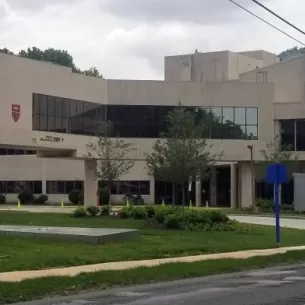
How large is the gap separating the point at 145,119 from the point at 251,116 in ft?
28.8

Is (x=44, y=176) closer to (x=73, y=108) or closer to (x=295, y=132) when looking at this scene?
(x=73, y=108)

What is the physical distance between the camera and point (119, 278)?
1511cm

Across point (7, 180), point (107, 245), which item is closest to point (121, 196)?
point (7, 180)

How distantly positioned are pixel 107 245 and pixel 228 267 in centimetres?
456

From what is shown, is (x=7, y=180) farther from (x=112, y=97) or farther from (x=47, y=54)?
(x=47, y=54)

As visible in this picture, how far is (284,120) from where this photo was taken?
196 ft

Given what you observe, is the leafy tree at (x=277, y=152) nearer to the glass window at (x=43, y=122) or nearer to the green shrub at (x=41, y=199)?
the glass window at (x=43, y=122)

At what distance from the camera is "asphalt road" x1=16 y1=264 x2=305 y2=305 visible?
39.7 feet

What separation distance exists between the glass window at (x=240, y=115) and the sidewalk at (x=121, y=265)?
34336mm

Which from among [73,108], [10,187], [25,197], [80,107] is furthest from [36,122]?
[10,187]

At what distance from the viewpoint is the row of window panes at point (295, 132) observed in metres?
59.8

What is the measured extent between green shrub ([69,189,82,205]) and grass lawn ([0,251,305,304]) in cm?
4905

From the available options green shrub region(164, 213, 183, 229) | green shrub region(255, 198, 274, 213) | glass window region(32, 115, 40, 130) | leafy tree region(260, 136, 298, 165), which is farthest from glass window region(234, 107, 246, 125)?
green shrub region(164, 213, 183, 229)

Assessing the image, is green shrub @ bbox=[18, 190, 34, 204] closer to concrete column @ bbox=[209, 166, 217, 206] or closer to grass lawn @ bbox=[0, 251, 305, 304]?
concrete column @ bbox=[209, 166, 217, 206]
